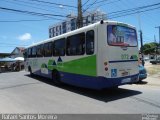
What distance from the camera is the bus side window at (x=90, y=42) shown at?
1041 centimetres

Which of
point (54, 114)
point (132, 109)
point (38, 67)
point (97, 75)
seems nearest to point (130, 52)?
point (97, 75)

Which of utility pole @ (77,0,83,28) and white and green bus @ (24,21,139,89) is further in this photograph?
utility pole @ (77,0,83,28)

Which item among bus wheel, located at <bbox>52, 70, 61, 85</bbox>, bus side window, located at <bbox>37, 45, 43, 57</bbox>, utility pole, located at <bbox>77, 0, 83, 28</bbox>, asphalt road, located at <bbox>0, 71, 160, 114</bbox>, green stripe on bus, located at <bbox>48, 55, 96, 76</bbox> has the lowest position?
asphalt road, located at <bbox>0, 71, 160, 114</bbox>

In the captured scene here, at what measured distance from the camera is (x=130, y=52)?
11.0 metres

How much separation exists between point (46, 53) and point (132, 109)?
979 cm

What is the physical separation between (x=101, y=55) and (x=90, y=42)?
954 mm

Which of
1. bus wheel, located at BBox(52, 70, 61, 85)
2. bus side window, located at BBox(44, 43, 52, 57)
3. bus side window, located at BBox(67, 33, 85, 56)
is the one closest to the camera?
bus side window, located at BBox(67, 33, 85, 56)

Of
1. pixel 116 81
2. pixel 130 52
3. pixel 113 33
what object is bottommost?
pixel 116 81

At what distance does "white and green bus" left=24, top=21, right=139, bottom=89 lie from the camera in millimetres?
9953


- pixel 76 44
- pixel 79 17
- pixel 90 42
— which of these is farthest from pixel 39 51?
pixel 90 42

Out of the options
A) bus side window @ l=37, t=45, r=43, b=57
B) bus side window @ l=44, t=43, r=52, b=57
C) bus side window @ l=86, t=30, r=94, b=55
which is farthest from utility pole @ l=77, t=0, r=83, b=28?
bus side window @ l=86, t=30, r=94, b=55

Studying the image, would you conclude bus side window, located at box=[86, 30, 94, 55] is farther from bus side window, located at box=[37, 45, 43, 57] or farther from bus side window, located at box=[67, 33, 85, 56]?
bus side window, located at box=[37, 45, 43, 57]

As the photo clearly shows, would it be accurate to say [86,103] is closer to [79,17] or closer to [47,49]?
[47,49]

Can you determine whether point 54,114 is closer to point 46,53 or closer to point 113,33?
point 113,33
